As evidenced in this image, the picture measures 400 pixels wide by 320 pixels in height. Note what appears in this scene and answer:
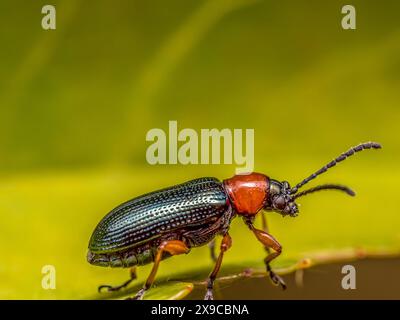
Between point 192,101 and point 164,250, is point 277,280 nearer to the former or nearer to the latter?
point 164,250

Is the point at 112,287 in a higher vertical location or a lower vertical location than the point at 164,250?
lower

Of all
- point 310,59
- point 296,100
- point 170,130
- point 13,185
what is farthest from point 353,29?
point 13,185

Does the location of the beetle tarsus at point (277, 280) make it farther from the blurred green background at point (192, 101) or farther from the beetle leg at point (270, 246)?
the blurred green background at point (192, 101)

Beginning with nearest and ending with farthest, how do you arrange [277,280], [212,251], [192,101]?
Answer: [277,280]
[212,251]
[192,101]

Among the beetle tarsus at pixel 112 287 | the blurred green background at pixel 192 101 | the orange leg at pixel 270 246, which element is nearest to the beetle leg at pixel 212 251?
the blurred green background at pixel 192 101

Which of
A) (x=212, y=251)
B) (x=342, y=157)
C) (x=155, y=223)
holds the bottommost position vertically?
(x=212, y=251)

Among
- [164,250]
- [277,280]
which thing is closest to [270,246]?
[277,280]

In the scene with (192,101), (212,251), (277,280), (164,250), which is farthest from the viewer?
(192,101)

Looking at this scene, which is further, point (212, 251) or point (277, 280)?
A: point (212, 251)
